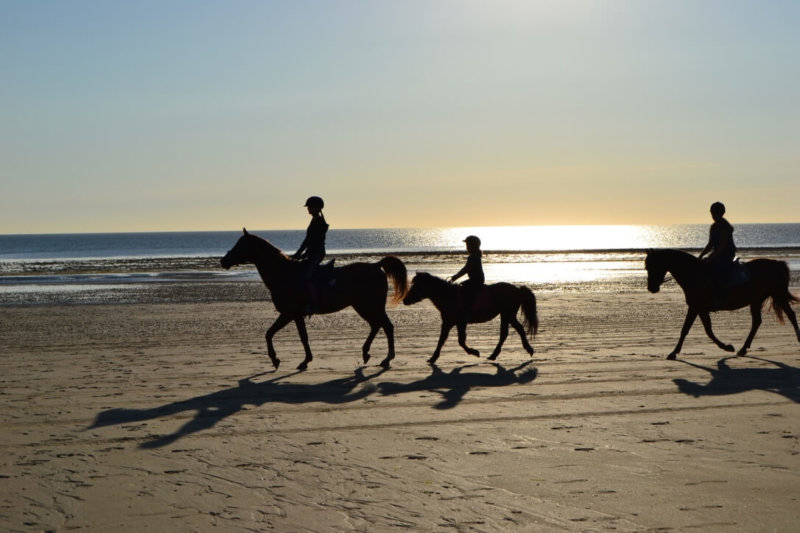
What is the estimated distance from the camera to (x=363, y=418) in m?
8.10

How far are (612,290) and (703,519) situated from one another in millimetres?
23553

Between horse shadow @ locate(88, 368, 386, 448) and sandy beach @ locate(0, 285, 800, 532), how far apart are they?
37 mm

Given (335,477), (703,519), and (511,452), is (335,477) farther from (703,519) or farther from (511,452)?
(703,519)

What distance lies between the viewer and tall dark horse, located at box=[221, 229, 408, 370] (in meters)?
11.8

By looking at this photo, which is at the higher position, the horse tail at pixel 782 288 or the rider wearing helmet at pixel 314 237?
the rider wearing helmet at pixel 314 237

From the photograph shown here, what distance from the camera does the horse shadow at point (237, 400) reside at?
310 inches

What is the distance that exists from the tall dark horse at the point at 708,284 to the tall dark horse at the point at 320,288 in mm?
3915

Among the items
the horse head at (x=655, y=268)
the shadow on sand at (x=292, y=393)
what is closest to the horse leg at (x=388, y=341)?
the shadow on sand at (x=292, y=393)

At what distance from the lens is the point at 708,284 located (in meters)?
12.4

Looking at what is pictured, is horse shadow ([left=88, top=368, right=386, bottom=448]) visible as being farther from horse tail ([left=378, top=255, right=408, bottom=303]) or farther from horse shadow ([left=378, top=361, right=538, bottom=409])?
horse tail ([left=378, top=255, right=408, bottom=303])

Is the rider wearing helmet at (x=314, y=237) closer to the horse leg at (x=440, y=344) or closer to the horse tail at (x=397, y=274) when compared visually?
the horse tail at (x=397, y=274)

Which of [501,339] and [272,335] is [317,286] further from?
[501,339]

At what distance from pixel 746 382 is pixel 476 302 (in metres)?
3.90

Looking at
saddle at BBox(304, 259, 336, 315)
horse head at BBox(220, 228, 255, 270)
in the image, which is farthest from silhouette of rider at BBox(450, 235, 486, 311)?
horse head at BBox(220, 228, 255, 270)
